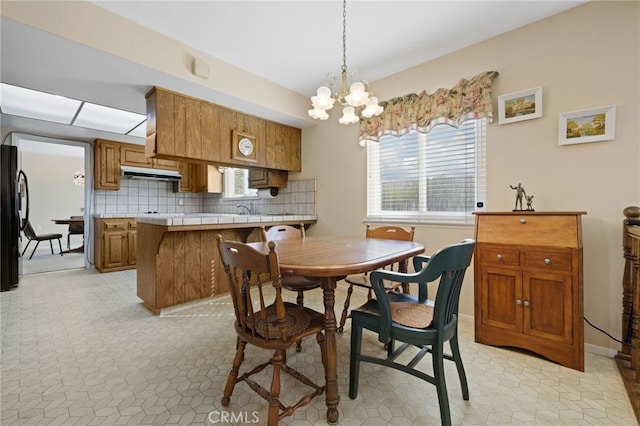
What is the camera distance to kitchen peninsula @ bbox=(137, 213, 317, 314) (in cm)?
263

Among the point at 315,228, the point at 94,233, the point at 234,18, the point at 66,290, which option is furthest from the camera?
the point at 94,233

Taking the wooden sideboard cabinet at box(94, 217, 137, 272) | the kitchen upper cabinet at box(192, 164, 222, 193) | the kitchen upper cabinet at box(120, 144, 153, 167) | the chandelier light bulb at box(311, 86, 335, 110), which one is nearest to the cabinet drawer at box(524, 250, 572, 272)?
the chandelier light bulb at box(311, 86, 335, 110)

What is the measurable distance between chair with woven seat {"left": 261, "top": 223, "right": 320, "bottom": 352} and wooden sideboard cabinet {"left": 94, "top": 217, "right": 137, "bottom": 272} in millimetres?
3607

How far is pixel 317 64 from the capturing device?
2.83 m

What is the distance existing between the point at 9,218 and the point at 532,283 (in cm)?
544

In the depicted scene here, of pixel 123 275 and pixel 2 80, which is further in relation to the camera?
pixel 123 275

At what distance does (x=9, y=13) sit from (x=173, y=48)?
978mm

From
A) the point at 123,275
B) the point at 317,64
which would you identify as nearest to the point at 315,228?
the point at 317,64

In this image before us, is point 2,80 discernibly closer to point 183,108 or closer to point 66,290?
point 183,108

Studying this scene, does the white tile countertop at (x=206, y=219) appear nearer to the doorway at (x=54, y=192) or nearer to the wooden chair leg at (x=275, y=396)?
the wooden chair leg at (x=275, y=396)

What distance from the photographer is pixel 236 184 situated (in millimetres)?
5168

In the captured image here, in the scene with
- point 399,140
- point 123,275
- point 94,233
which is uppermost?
point 399,140

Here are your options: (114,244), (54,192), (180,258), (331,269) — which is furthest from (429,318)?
(54,192)

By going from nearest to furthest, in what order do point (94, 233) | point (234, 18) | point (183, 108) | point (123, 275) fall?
1. point (234, 18)
2. point (183, 108)
3. point (123, 275)
4. point (94, 233)
